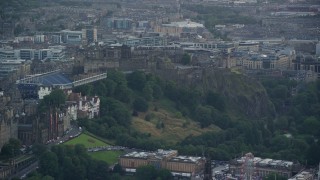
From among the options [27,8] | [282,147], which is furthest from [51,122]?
[27,8]

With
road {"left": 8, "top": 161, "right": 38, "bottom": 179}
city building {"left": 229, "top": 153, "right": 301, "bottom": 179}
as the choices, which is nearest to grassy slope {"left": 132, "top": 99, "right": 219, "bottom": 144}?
city building {"left": 229, "top": 153, "right": 301, "bottom": 179}

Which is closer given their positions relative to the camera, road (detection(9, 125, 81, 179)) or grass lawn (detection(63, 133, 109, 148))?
road (detection(9, 125, 81, 179))

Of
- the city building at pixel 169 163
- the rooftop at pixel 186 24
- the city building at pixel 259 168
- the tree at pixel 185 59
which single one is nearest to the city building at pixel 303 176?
the city building at pixel 259 168

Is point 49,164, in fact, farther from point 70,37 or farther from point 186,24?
point 186,24

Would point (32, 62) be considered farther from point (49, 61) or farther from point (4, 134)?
point (4, 134)

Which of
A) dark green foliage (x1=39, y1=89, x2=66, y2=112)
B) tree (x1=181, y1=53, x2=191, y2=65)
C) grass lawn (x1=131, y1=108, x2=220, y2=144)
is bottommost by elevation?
grass lawn (x1=131, y1=108, x2=220, y2=144)

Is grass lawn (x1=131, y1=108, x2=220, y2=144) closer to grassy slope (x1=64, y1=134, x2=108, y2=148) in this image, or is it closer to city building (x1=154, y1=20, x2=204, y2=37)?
grassy slope (x1=64, y1=134, x2=108, y2=148)
